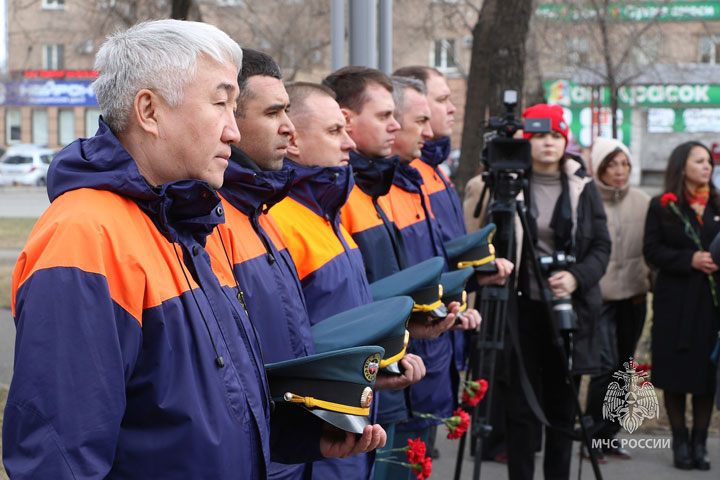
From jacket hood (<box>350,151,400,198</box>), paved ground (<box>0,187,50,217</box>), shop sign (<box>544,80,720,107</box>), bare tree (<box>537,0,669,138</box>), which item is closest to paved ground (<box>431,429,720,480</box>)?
jacket hood (<box>350,151,400,198</box>)

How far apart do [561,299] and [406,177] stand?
3.67 ft

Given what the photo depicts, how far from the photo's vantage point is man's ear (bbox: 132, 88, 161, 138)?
73.9 inches

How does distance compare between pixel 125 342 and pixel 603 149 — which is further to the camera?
pixel 603 149

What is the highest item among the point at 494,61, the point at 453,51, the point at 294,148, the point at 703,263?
the point at 453,51

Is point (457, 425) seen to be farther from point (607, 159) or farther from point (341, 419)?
point (607, 159)

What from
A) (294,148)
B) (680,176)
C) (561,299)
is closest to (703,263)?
(680,176)

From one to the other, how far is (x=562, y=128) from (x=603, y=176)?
1.40m

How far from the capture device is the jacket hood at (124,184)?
1.77 m

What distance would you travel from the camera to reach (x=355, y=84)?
13.0ft

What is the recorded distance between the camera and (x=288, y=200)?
304 cm

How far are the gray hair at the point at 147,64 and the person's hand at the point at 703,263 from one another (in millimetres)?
4396

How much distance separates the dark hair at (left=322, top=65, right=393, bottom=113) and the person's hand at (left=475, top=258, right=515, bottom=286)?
964 millimetres

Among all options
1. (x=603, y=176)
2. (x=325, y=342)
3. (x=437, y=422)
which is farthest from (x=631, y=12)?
(x=325, y=342)

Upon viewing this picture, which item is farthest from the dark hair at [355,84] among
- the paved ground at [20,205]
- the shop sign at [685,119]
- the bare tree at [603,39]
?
the shop sign at [685,119]
